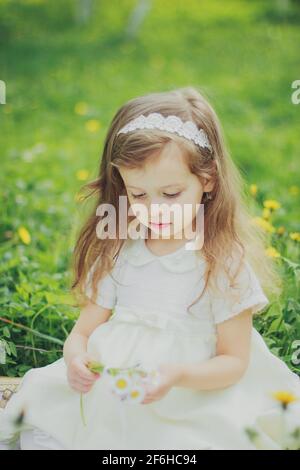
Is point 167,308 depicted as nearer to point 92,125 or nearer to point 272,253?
point 272,253

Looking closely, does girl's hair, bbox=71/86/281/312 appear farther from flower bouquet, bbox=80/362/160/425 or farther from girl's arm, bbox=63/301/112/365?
flower bouquet, bbox=80/362/160/425

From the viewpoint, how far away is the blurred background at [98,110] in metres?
2.26

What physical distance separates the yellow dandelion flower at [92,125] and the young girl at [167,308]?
2243 mm

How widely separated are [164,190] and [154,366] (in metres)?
0.37

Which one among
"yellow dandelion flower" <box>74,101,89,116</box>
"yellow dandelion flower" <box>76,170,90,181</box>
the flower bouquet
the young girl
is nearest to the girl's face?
the young girl

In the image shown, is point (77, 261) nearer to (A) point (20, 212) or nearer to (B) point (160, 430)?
(B) point (160, 430)

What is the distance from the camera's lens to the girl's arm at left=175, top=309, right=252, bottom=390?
5.34 ft

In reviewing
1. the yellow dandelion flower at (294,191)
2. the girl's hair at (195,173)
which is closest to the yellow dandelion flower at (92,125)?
the yellow dandelion flower at (294,191)

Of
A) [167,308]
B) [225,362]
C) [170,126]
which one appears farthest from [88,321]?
[170,126]

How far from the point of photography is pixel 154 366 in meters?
1.69

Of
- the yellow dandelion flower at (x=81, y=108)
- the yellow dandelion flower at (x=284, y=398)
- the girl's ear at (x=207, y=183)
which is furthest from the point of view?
the yellow dandelion flower at (x=81, y=108)

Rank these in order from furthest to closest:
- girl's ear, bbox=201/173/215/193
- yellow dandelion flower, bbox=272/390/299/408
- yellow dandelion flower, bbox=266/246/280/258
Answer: yellow dandelion flower, bbox=266/246/280/258 → girl's ear, bbox=201/173/215/193 → yellow dandelion flower, bbox=272/390/299/408

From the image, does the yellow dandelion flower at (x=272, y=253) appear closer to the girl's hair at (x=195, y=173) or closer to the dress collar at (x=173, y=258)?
the girl's hair at (x=195, y=173)

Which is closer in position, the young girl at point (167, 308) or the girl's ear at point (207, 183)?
the young girl at point (167, 308)
